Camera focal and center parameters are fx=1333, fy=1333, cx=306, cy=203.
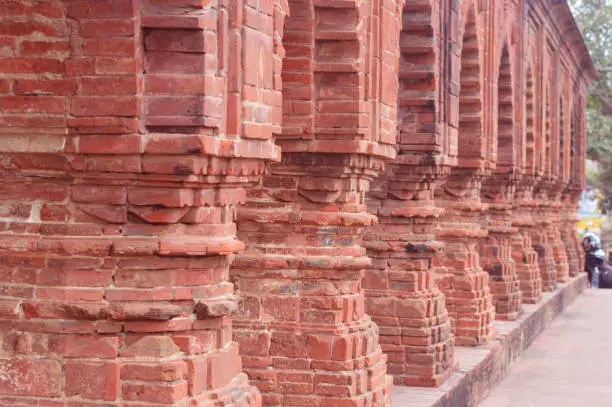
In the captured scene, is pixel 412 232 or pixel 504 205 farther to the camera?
pixel 504 205

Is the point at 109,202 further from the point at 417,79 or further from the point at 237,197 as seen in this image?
the point at 417,79

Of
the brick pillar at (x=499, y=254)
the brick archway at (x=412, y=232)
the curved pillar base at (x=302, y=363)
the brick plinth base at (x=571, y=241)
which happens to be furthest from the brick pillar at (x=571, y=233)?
the curved pillar base at (x=302, y=363)

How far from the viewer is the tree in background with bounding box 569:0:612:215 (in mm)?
37219

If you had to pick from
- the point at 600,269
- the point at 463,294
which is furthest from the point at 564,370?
the point at 600,269

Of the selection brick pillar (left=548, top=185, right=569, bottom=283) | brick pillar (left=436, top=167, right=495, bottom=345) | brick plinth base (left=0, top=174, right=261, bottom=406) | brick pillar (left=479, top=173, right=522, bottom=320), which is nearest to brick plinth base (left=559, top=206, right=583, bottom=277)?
brick pillar (left=548, top=185, right=569, bottom=283)

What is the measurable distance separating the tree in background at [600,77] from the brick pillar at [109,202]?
3104 centimetres

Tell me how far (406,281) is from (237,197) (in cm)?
487

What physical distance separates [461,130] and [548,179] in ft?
33.4

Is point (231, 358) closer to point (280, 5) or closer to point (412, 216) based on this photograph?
point (280, 5)

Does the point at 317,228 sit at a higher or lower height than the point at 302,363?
higher

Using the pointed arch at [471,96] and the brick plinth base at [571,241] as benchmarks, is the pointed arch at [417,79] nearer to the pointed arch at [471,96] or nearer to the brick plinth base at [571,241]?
the pointed arch at [471,96]

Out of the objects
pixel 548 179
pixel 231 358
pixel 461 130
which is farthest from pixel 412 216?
pixel 548 179

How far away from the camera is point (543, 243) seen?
23.3 meters

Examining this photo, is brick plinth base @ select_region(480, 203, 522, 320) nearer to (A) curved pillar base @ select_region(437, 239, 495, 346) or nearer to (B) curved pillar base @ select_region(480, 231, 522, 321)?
(B) curved pillar base @ select_region(480, 231, 522, 321)
